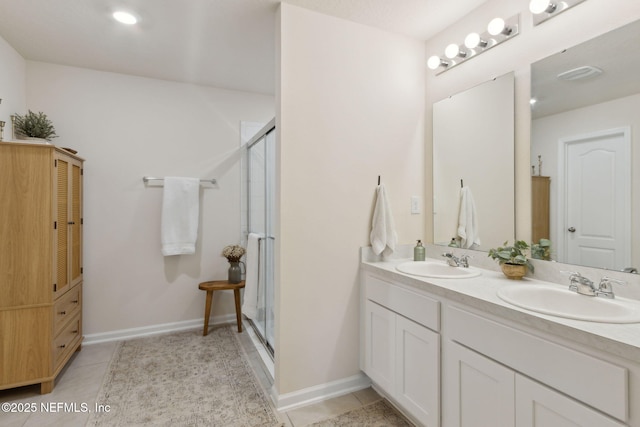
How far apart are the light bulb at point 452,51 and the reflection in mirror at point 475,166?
9.6 inches

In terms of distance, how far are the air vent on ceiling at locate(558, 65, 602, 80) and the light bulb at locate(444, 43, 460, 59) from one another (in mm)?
634

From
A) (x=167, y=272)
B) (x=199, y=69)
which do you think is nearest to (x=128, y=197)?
(x=167, y=272)

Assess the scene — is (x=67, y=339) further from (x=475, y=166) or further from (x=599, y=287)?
(x=599, y=287)

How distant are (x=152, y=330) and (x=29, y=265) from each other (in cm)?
127

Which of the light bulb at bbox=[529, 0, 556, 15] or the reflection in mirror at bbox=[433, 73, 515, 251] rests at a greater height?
the light bulb at bbox=[529, 0, 556, 15]

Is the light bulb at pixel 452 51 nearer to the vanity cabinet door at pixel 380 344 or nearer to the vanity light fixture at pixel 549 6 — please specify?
the vanity light fixture at pixel 549 6

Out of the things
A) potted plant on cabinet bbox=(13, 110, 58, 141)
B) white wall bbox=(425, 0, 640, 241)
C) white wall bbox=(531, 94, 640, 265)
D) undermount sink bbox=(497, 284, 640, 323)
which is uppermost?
white wall bbox=(425, 0, 640, 241)

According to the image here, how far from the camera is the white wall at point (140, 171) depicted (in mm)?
2723

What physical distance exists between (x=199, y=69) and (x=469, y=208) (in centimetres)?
250

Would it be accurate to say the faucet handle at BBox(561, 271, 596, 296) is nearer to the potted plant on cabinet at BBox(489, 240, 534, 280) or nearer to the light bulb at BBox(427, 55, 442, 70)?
the potted plant on cabinet at BBox(489, 240, 534, 280)

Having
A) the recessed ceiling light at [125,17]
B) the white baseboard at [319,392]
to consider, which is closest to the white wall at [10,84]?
the recessed ceiling light at [125,17]

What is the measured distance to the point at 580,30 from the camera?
4.77 feet

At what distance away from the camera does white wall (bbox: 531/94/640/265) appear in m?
1.27

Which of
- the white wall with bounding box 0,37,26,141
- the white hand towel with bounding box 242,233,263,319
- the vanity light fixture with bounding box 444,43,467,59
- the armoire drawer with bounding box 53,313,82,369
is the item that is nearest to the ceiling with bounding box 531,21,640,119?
the vanity light fixture with bounding box 444,43,467,59
